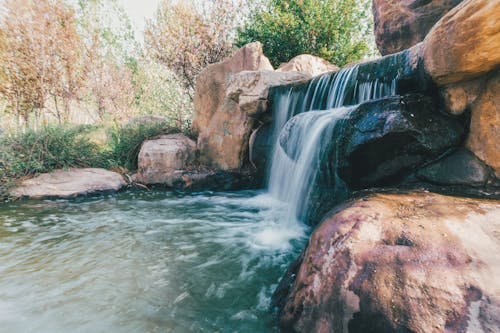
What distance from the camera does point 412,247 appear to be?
133 centimetres

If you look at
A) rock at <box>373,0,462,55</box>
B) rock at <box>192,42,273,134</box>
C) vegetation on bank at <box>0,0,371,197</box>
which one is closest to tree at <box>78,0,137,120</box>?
vegetation on bank at <box>0,0,371,197</box>

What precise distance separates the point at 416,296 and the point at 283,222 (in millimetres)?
2444

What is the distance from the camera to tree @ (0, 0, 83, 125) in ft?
25.1

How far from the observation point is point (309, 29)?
859cm

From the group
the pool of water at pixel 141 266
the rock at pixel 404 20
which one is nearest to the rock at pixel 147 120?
the pool of water at pixel 141 266

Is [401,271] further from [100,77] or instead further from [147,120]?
[100,77]

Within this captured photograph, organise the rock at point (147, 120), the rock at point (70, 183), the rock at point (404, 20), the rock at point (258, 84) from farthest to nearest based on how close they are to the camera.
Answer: the rock at point (147, 120) < the rock at point (404, 20) < the rock at point (258, 84) < the rock at point (70, 183)

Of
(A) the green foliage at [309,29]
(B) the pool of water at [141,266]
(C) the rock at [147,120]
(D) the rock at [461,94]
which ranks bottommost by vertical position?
(B) the pool of water at [141,266]

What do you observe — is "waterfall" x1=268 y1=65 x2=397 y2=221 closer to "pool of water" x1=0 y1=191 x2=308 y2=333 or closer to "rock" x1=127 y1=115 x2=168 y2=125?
"pool of water" x1=0 y1=191 x2=308 y2=333

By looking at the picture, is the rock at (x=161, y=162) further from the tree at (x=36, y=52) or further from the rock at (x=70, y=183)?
the tree at (x=36, y=52)

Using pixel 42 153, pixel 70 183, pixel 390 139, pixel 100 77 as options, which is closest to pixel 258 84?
pixel 390 139

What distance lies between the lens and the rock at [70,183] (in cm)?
478

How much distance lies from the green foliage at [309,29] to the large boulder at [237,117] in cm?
391

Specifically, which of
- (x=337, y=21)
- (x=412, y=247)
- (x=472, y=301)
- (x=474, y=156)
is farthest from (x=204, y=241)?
(x=337, y=21)
